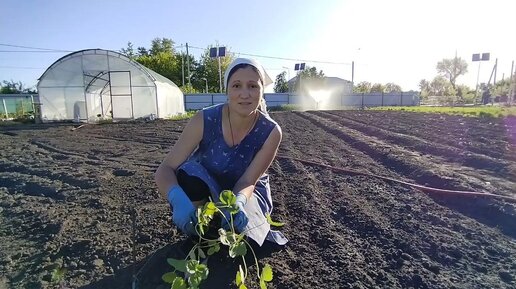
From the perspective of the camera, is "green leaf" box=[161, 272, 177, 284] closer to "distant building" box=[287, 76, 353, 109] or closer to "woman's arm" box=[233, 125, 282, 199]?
"woman's arm" box=[233, 125, 282, 199]

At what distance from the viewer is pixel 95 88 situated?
1620cm

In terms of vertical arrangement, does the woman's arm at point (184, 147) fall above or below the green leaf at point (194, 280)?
above

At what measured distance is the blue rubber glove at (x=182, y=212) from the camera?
1678 millimetres

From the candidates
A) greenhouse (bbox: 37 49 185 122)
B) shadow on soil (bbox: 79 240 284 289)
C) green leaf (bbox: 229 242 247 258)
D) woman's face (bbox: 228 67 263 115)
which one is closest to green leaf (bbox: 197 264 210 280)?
green leaf (bbox: 229 242 247 258)

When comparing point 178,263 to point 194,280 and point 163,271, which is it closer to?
point 194,280

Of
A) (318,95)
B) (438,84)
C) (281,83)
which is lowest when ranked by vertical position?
(318,95)

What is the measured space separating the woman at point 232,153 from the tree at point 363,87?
48.5 meters

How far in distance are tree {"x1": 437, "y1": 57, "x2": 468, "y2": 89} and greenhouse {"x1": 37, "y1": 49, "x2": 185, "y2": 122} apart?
214ft

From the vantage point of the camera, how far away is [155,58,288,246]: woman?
6.61 feet

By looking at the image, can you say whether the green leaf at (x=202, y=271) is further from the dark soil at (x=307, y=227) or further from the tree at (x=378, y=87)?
the tree at (x=378, y=87)

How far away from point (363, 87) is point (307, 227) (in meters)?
50.9

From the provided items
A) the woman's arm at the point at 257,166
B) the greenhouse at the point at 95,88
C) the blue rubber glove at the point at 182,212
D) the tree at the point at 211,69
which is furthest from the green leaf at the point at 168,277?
the tree at the point at 211,69

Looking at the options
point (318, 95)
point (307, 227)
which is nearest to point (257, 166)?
point (307, 227)

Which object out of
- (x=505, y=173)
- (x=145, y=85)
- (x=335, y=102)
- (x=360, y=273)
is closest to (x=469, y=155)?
(x=505, y=173)
